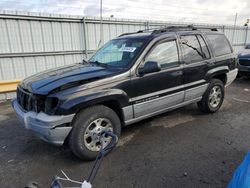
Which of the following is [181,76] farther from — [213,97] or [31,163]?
[31,163]

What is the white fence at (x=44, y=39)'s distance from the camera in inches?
254

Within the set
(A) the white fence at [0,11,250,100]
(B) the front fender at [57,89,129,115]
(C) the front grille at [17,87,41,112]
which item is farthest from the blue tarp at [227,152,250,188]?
(A) the white fence at [0,11,250,100]

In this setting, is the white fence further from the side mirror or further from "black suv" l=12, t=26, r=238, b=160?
the side mirror

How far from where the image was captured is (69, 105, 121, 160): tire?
9.43 ft

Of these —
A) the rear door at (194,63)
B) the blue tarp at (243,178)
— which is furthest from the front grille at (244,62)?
the blue tarp at (243,178)

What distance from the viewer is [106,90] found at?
3.02 metres

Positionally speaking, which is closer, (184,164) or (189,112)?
(184,164)

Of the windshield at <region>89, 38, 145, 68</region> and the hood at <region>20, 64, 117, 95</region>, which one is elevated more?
the windshield at <region>89, 38, 145, 68</region>

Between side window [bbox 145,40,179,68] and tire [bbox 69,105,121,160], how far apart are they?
3.92 feet

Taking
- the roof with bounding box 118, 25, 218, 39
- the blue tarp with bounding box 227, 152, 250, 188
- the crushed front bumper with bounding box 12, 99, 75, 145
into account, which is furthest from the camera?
the roof with bounding box 118, 25, 218, 39

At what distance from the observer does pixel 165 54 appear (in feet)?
12.3

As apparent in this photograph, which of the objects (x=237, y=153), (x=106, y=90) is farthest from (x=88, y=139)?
(x=237, y=153)

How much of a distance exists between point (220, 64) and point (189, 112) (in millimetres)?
1314

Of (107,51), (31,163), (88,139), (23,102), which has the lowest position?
(31,163)
